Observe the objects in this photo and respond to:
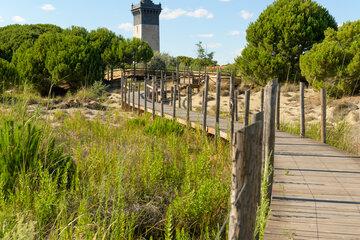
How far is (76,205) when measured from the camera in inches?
196

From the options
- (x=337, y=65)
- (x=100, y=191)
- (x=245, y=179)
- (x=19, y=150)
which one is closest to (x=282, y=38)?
(x=337, y=65)

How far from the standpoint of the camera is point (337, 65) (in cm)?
1870

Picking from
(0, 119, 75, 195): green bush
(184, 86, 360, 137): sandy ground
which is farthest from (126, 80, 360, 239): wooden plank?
(184, 86, 360, 137): sandy ground

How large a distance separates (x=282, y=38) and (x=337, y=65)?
561 cm

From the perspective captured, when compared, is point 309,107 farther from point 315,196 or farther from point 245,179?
point 245,179

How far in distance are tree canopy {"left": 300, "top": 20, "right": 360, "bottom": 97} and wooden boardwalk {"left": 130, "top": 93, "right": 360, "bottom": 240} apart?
10960mm

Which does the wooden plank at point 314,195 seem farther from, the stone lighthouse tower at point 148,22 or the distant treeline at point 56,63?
the stone lighthouse tower at point 148,22

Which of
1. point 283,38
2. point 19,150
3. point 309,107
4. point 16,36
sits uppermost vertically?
point 16,36

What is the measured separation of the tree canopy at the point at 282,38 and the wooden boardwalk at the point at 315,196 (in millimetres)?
15380

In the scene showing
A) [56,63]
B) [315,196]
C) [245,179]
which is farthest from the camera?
[56,63]

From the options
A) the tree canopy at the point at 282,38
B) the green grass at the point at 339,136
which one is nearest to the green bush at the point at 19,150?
A: the green grass at the point at 339,136

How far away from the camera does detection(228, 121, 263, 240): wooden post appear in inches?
94.3

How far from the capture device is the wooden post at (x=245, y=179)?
2.39 metres

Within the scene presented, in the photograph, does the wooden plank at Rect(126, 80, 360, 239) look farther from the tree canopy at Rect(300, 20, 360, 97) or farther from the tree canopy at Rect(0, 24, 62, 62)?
the tree canopy at Rect(0, 24, 62, 62)
